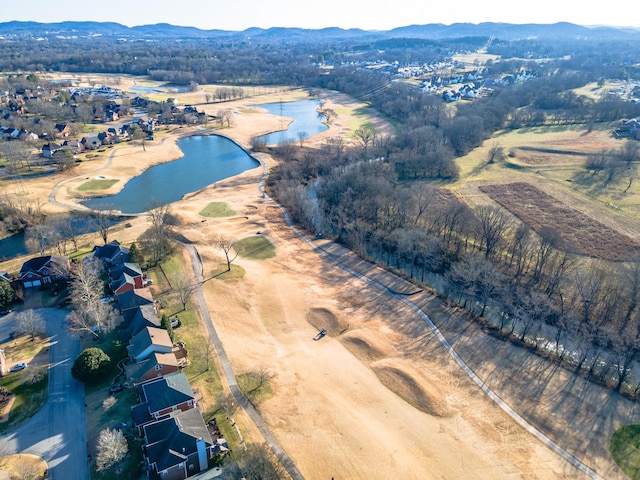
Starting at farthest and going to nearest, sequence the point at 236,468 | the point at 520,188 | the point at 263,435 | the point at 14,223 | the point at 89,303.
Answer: the point at 520,188, the point at 14,223, the point at 89,303, the point at 263,435, the point at 236,468

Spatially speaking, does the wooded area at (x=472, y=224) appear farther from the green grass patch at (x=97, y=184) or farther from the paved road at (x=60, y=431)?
the paved road at (x=60, y=431)

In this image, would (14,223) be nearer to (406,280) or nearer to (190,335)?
(190,335)

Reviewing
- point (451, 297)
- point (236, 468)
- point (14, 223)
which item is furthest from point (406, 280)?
point (14, 223)

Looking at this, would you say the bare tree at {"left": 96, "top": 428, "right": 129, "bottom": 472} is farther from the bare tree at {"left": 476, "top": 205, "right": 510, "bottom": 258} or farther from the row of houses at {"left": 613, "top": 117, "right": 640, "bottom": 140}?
the row of houses at {"left": 613, "top": 117, "right": 640, "bottom": 140}

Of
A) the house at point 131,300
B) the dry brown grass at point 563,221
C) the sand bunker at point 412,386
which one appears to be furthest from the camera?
the dry brown grass at point 563,221

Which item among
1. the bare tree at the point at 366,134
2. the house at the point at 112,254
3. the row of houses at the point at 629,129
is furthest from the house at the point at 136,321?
the row of houses at the point at 629,129

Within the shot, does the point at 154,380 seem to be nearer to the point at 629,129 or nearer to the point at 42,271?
the point at 42,271
